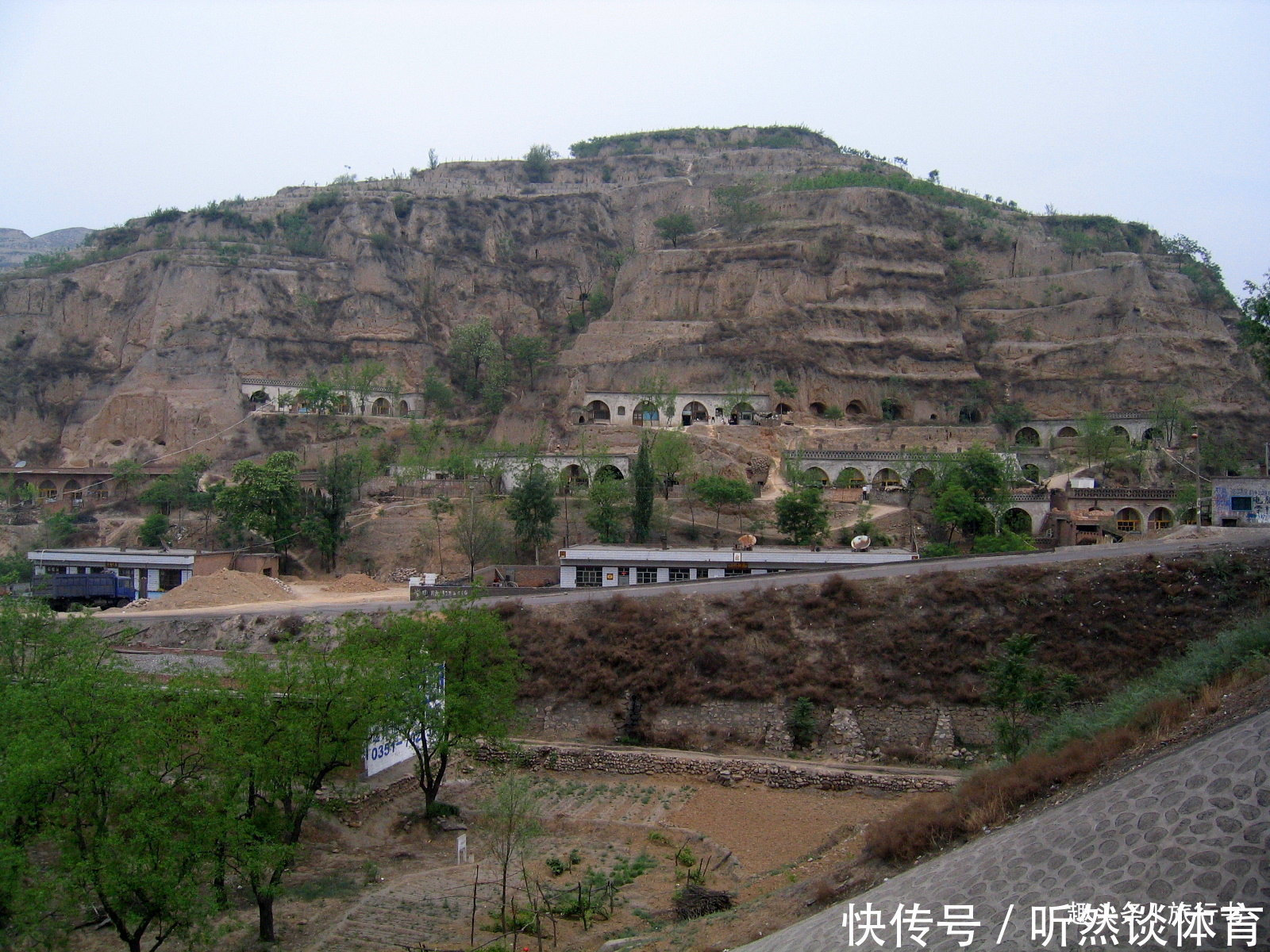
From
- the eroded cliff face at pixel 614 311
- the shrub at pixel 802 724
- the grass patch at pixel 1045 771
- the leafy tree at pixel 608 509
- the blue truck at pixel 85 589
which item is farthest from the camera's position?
the eroded cliff face at pixel 614 311

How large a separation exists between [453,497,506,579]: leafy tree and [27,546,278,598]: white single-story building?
25.2 ft

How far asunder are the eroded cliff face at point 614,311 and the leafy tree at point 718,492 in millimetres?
14805

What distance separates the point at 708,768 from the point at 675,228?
173ft

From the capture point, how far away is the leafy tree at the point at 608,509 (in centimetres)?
3847

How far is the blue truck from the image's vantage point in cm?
3538

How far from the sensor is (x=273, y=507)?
41062 millimetres

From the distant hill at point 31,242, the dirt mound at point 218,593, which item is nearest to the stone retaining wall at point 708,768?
the dirt mound at point 218,593

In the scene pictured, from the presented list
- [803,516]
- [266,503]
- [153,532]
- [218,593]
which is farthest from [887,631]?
[153,532]

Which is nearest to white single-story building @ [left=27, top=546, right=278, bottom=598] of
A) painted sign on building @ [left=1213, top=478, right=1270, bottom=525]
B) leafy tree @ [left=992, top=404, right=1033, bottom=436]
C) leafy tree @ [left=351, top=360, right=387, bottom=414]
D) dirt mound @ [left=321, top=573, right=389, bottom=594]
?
dirt mound @ [left=321, top=573, right=389, bottom=594]

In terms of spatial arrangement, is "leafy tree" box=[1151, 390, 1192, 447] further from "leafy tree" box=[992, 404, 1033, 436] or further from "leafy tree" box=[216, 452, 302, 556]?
"leafy tree" box=[216, 452, 302, 556]

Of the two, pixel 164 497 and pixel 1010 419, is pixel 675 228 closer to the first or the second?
pixel 1010 419

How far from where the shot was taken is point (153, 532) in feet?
143

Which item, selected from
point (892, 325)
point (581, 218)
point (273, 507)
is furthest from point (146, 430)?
point (892, 325)

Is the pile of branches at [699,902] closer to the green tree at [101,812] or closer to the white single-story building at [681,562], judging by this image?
the green tree at [101,812]
